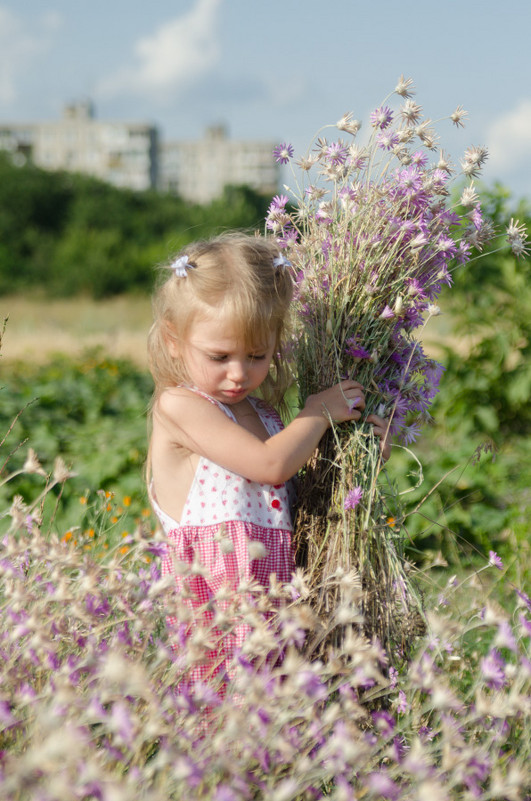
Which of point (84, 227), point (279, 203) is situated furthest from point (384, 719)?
point (84, 227)

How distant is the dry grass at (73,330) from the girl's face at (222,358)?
0.49 metres

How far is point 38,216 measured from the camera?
33.4 metres

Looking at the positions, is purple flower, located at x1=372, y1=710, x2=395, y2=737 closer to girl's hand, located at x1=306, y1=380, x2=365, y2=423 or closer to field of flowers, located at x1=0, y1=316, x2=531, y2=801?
field of flowers, located at x1=0, y1=316, x2=531, y2=801

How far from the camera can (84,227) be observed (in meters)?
33.0

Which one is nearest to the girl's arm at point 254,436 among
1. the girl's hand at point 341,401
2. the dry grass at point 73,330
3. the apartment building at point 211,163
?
the girl's hand at point 341,401

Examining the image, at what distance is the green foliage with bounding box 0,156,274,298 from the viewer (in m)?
30.2

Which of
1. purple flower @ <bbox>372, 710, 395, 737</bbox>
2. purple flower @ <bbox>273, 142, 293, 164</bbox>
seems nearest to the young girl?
purple flower @ <bbox>273, 142, 293, 164</bbox>

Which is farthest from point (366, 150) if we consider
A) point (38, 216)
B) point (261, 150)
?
point (261, 150)

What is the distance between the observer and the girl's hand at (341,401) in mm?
1973

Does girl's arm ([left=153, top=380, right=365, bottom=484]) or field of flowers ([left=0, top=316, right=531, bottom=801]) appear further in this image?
girl's arm ([left=153, top=380, right=365, bottom=484])

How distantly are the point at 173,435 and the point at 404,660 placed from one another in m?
0.84

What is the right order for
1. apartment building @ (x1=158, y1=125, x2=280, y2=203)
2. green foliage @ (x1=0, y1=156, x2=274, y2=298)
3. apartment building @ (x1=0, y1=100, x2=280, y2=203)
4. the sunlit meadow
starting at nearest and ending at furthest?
the sunlit meadow
green foliage @ (x1=0, y1=156, x2=274, y2=298)
apartment building @ (x1=0, y1=100, x2=280, y2=203)
apartment building @ (x1=158, y1=125, x2=280, y2=203)

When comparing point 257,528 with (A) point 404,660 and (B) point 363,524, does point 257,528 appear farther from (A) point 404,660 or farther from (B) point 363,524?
(A) point 404,660

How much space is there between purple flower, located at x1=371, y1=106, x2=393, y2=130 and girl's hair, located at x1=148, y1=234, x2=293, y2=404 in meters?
0.42
